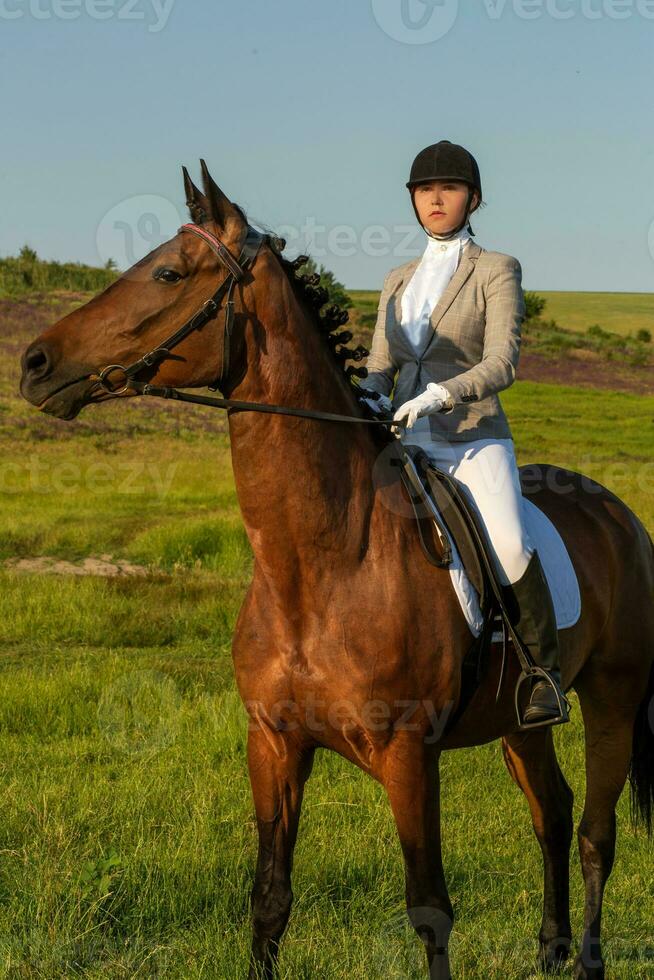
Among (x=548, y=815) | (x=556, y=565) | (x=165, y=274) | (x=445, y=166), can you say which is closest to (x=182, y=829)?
(x=548, y=815)

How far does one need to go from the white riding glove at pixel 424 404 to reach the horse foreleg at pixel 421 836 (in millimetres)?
1205

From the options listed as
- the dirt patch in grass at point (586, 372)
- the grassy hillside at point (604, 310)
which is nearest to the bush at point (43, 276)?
the dirt patch in grass at point (586, 372)

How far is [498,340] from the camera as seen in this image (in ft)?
15.0

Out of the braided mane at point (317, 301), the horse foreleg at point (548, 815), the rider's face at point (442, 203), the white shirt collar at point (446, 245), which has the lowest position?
the horse foreleg at point (548, 815)

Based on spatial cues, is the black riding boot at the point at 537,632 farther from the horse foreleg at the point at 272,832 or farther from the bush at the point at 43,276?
the bush at the point at 43,276

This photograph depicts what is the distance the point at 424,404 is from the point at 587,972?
275cm

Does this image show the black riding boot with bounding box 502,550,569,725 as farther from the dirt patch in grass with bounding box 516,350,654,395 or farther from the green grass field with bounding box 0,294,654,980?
the dirt patch in grass with bounding box 516,350,654,395

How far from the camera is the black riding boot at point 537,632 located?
14.7 feet

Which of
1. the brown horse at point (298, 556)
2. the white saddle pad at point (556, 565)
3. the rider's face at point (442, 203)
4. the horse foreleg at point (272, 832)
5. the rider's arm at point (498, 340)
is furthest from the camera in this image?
the white saddle pad at point (556, 565)

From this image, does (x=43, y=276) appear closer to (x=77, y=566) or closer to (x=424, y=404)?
(x=77, y=566)

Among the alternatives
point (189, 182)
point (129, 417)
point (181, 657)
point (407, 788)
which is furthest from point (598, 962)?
point (129, 417)

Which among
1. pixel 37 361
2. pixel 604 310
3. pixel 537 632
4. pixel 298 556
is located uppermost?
pixel 604 310

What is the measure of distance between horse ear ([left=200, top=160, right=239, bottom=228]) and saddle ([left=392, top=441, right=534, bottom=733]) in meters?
1.14

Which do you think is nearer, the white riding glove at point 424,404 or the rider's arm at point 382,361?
the white riding glove at point 424,404
